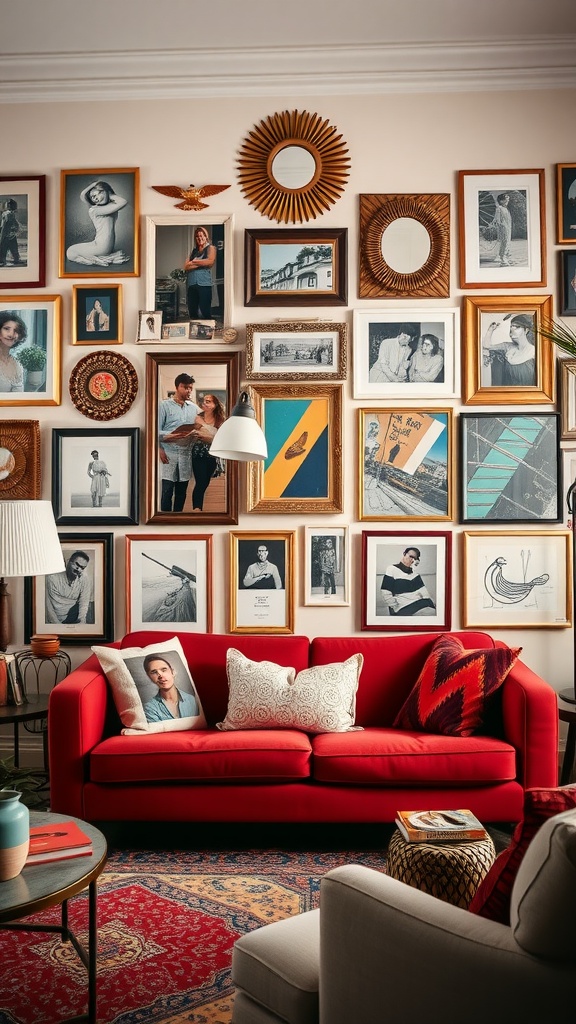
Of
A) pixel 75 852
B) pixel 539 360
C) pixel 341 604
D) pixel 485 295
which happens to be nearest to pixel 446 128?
pixel 485 295

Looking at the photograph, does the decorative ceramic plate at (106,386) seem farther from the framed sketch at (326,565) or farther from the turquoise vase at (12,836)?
the turquoise vase at (12,836)

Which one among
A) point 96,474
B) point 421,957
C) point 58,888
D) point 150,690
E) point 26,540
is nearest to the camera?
point 421,957

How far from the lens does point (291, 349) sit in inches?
163

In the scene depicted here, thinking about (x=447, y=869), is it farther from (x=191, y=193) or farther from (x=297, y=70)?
(x=297, y=70)

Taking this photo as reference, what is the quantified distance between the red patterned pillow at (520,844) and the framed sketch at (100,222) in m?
3.46

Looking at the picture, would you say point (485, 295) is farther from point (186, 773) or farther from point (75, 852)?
point (75, 852)

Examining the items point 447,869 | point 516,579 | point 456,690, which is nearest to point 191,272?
point 516,579

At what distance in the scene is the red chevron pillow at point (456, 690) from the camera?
3.33m

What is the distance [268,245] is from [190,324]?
0.56m

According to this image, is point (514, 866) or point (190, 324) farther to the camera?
point (190, 324)

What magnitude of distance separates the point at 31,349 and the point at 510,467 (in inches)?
98.8

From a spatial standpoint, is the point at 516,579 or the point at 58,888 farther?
the point at 516,579

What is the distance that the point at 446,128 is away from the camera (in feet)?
13.6

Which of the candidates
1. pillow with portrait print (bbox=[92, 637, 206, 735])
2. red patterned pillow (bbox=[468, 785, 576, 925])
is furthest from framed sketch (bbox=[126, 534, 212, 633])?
Result: red patterned pillow (bbox=[468, 785, 576, 925])
